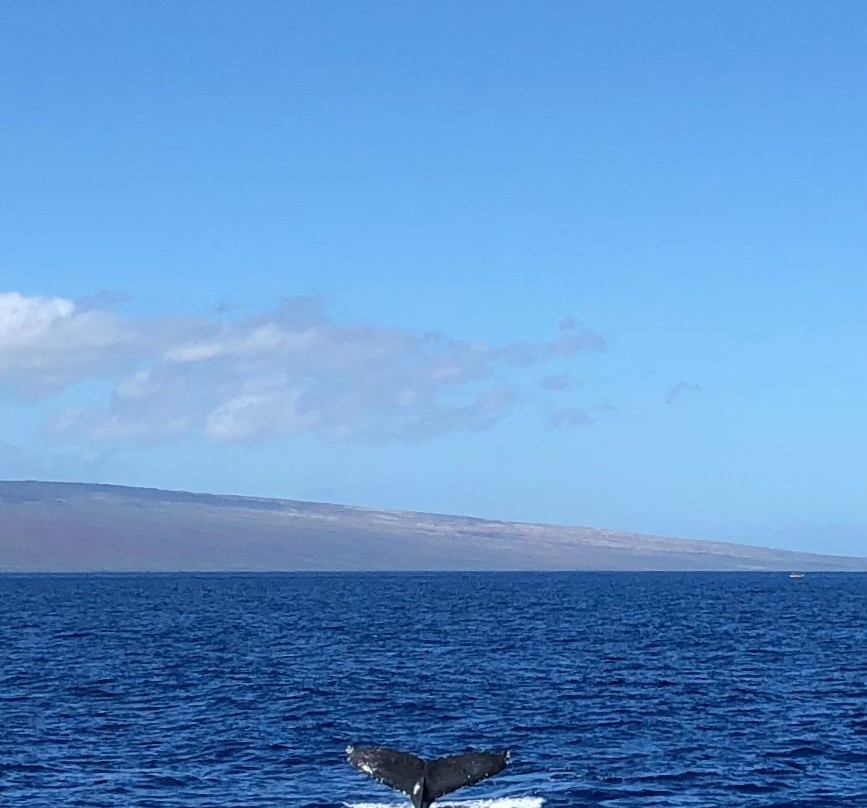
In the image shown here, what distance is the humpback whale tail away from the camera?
27.6 meters

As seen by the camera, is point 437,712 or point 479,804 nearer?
point 479,804

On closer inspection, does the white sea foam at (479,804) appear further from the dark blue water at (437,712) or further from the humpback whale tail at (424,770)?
the humpback whale tail at (424,770)

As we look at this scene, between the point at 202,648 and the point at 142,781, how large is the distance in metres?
48.9

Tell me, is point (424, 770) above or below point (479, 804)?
above

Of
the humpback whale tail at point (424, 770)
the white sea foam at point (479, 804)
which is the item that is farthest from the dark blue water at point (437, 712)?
the humpback whale tail at point (424, 770)

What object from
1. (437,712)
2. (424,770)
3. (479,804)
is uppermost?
(424,770)

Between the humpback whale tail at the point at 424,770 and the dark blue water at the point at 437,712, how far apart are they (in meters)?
13.0

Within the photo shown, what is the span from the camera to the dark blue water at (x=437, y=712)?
143 ft

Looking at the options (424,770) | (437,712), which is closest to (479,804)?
(424,770)

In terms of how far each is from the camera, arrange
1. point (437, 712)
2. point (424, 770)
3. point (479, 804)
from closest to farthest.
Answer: point (424, 770) → point (479, 804) → point (437, 712)

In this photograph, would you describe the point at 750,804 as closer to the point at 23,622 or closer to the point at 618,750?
the point at 618,750

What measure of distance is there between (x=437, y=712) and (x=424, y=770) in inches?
1232

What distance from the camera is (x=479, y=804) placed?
133 ft

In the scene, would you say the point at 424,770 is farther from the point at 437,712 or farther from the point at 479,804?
the point at 437,712
